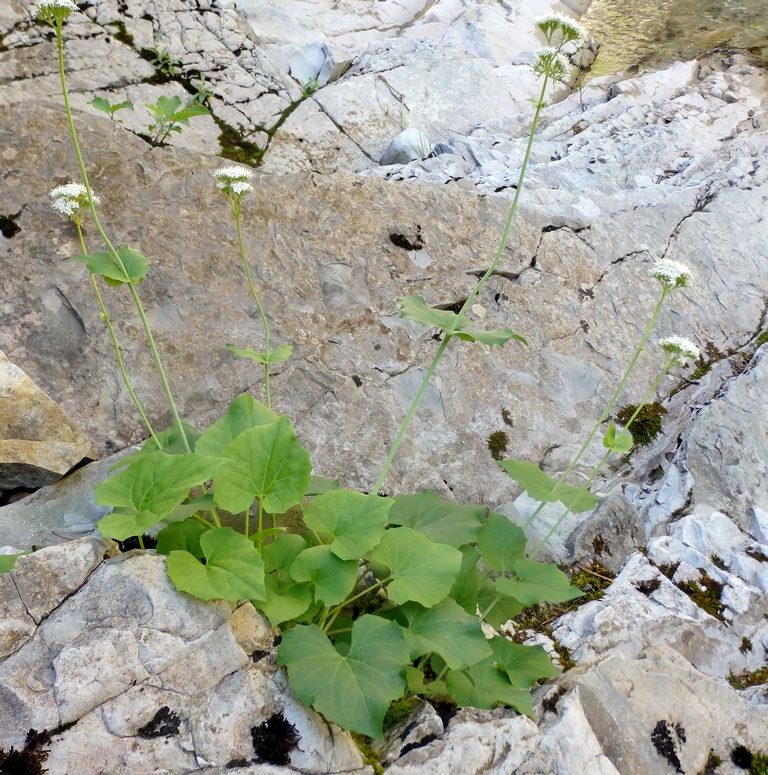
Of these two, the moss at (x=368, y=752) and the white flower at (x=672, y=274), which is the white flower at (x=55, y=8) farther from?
the moss at (x=368, y=752)

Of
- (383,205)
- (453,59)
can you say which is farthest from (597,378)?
(453,59)

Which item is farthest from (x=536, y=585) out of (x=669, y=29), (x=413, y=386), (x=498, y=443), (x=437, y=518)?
(x=669, y=29)

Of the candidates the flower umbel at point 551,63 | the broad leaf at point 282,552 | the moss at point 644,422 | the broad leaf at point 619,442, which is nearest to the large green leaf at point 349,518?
the broad leaf at point 282,552

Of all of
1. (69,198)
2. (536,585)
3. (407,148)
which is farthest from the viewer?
(407,148)

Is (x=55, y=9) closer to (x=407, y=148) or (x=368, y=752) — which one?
(x=368, y=752)

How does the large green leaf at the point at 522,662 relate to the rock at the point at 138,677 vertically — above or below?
above

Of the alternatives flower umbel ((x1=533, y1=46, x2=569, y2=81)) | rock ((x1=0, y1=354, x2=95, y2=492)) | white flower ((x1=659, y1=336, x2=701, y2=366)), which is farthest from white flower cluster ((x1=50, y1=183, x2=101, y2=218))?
white flower ((x1=659, y1=336, x2=701, y2=366))

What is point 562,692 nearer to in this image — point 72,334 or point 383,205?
point 72,334
